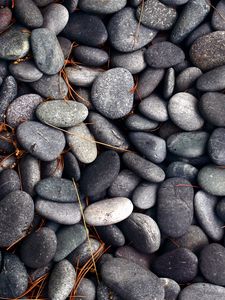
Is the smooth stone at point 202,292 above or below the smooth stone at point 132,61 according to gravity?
below

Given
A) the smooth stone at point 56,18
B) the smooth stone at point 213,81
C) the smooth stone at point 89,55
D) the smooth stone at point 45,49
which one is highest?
the smooth stone at point 56,18

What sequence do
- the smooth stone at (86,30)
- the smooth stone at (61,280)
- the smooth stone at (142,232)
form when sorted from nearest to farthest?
1. the smooth stone at (61,280)
2. the smooth stone at (142,232)
3. the smooth stone at (86,30)

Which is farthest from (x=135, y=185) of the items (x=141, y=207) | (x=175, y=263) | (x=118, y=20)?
(x=118, y=20)

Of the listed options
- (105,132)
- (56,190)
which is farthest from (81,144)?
(56,190)

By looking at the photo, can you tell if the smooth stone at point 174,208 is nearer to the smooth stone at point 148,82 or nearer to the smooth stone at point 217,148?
the smooth stone at point 217,148

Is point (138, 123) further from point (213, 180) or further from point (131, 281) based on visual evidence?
point (131, 281)

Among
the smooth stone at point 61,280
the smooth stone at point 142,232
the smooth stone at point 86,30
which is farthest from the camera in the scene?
the smooth stone at point 86,30

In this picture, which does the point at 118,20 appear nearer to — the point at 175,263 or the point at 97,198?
the point at 97,198

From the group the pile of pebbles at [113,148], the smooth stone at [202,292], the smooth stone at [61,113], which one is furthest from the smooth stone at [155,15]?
the smooth stone at [202,292]
